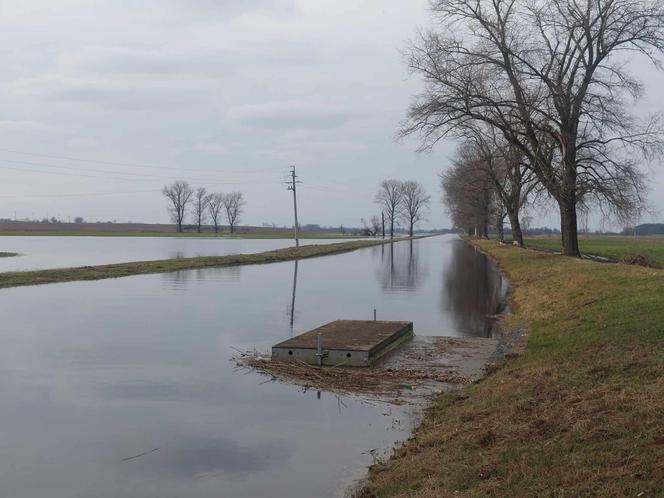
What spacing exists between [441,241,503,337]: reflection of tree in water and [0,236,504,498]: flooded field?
19 cm

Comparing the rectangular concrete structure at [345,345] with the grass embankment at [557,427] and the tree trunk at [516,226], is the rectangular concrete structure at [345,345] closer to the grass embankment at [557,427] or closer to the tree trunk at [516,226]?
the grass embankment at [557,427]

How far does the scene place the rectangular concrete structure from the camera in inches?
448

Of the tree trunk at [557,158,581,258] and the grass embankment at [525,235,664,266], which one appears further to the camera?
the grass embankment at [525,235,664,266]

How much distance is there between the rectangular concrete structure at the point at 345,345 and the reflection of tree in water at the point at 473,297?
261 centimetres

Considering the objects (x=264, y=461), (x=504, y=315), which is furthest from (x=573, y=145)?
(x=264, y=461)

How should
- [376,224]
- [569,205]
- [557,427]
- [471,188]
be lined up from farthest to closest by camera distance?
[376,224]
[471,188]
[569,205]
[557,427]

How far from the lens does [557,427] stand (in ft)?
19.8

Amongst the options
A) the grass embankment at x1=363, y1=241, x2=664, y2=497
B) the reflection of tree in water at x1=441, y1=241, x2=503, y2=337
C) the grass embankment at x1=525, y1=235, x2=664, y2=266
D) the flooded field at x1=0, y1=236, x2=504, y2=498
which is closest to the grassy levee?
the flooded field at x1=0, y1=236, x2=504, y2=498

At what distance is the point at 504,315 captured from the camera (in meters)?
18.2

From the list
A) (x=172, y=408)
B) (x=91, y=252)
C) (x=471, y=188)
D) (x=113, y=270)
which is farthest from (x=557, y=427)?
(x=471, y=188)

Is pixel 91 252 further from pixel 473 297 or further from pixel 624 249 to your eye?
pixel 624 249

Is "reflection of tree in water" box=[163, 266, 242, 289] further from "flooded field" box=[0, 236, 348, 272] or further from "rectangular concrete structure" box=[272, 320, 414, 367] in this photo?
"rectangular concrete structure" box=[272, 320, 414, 367]

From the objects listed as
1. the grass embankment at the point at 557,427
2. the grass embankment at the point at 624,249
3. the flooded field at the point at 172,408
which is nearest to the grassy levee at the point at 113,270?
the flooded field at the point at 172,408

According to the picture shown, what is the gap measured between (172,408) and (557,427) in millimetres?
4992
